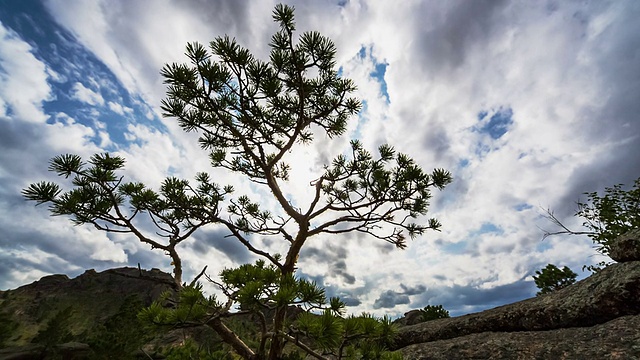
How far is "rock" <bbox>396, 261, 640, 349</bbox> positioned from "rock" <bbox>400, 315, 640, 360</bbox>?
206 mm

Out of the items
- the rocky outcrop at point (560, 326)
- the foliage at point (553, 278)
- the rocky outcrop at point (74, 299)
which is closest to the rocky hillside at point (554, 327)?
the rocky outcrop at point (560, 326)

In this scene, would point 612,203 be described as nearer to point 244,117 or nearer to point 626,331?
point 626,331

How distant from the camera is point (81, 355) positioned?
1032 cm

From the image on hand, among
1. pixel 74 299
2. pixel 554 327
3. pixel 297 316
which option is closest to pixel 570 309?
pixel 554 327

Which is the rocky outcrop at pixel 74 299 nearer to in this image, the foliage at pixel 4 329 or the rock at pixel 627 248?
Answer: the foliage at pixel 4 329

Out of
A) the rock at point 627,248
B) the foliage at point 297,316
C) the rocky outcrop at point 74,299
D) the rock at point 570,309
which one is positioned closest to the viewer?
the foliage at point 297,316

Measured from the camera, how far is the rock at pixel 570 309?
172 inches

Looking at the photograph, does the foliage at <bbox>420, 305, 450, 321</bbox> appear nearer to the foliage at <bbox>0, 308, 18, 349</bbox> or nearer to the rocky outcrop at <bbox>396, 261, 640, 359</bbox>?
the rocky outcrop at <bbox>396, 261, 640, 359</bbox>

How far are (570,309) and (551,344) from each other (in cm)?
91

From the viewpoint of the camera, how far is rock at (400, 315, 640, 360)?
12.2ft

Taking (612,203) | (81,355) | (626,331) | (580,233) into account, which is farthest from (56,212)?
(612,203)

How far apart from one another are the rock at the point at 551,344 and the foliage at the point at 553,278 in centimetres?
834

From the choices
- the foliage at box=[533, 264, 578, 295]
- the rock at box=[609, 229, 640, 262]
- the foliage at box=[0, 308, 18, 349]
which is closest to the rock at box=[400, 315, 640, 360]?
the rock at box=[609, 229, 640, 262]

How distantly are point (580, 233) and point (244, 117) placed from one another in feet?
44.6
